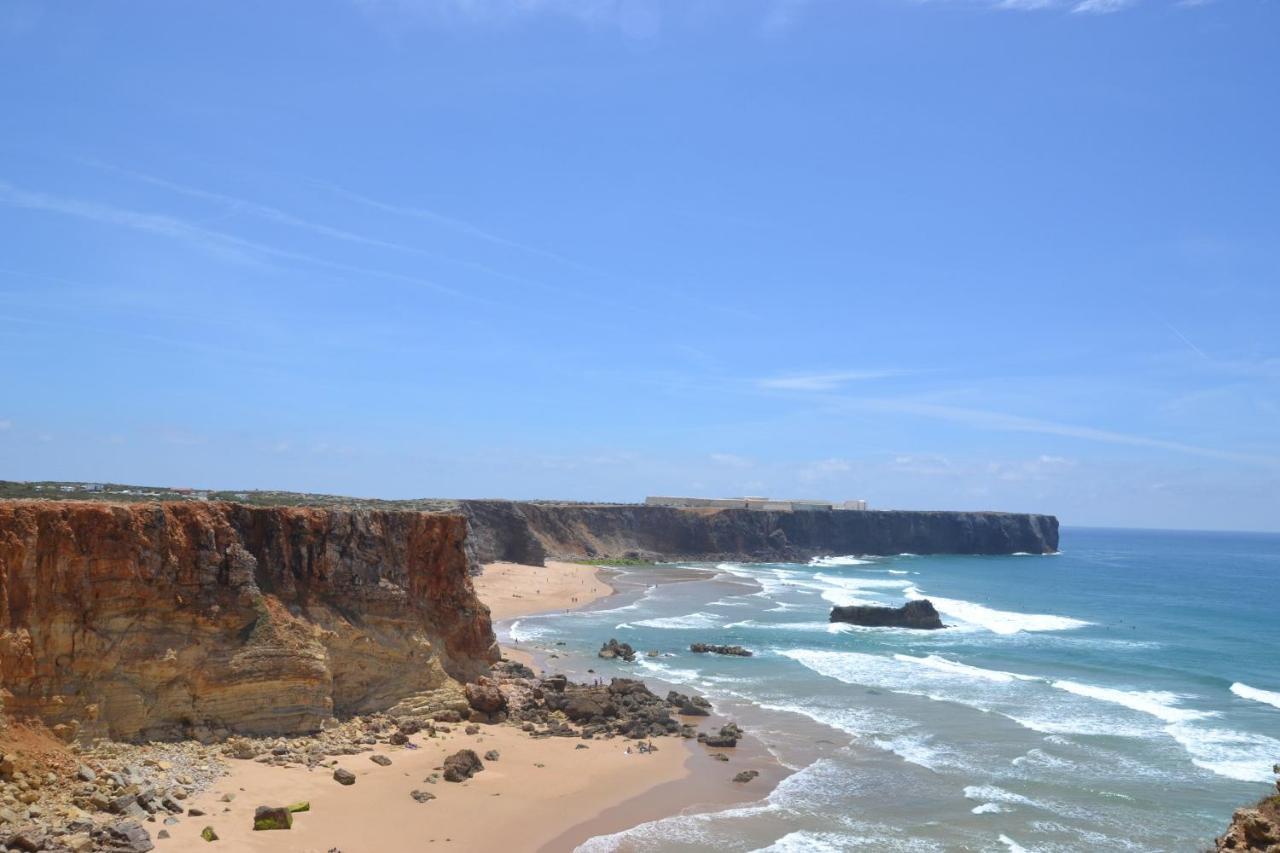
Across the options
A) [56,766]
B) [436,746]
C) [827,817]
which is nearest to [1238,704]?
[827,817]

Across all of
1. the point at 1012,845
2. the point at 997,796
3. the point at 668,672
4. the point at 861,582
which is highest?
the point at 861,582

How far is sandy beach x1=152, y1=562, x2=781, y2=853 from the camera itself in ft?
68.0

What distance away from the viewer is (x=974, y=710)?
37875 mm

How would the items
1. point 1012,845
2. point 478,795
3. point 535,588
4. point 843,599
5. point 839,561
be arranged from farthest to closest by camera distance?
point 839,561, point 843,599, point 535,588, point 478,795, point 1012,845

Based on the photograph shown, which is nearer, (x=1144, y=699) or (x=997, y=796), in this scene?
(x=997, y=796)

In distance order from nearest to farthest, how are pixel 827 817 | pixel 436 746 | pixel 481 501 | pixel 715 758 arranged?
pixel 827 817 → pixel 436 746 → pixel 715 758 → pixel 481 501

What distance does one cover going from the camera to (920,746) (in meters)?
32.2

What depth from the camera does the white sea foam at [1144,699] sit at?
3816 cm

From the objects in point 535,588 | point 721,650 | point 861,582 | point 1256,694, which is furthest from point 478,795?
point 861,582

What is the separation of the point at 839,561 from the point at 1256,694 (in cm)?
8678

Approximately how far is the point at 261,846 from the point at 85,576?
7.35 meters

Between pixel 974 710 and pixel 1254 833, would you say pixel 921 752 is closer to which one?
pixel 974 710

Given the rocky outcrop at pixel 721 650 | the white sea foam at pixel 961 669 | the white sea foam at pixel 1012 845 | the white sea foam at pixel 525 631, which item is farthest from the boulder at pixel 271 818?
the white sea foam at pixel 961 669

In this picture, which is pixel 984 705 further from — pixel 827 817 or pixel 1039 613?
pixel 1039 613
